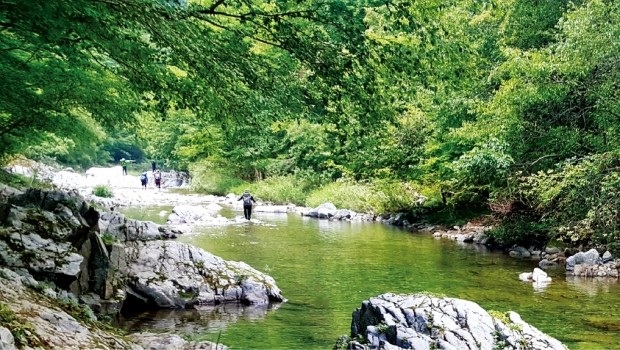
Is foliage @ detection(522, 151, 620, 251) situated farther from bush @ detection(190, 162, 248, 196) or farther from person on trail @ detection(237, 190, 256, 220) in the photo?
bush @ detection(190, 162, 248, 196)

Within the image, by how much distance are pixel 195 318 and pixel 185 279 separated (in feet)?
4.49

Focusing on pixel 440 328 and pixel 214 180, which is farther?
pixel 214 180

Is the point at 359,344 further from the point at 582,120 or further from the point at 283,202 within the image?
the point at 283,202

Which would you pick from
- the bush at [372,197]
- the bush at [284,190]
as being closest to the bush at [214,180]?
the bush at [284,190]

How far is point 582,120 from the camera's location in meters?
16.3

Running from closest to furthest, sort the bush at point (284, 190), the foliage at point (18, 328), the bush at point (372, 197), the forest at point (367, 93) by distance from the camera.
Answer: the foliage at point (18, 328) < the forest at point (367, 93) < the bush at point (372, 197) < the bush at point (284, 190)

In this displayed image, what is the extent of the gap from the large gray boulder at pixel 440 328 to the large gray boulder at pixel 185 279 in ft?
11.5

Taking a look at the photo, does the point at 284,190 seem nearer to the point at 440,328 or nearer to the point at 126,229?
the point at 126,229

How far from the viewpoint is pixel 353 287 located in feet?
38.2

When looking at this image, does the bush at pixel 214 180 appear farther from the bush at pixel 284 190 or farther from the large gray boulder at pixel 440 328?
the large gray boulder at pixel 440 328

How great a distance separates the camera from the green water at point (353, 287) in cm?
859

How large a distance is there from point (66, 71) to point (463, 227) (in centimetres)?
1626

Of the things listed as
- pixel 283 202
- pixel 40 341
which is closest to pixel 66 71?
pixel 40 341

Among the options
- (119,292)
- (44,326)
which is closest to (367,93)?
(44,326)
